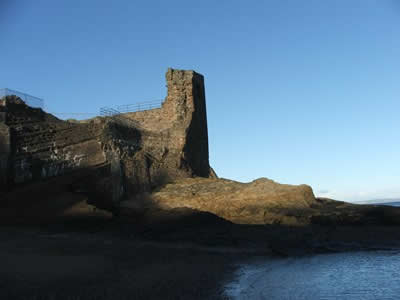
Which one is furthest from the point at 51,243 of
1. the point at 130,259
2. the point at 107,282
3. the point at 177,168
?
the point at 177,168

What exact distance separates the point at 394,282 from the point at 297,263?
347 centimetres

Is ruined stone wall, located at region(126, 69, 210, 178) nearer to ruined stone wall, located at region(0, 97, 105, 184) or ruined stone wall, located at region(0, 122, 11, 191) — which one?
ruined stone wall, located at region(0, 97, 105, 184)

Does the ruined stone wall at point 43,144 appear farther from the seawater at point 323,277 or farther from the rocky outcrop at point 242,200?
the seawater at point 323,277

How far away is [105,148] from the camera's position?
20.8 m

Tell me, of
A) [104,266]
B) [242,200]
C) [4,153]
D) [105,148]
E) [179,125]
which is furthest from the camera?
[179,125]

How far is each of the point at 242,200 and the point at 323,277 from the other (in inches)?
361

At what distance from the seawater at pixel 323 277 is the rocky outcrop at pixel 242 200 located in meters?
4.43

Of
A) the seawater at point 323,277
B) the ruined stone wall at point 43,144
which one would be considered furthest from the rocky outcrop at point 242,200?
the seawater at point 323,277

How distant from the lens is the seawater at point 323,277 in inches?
359

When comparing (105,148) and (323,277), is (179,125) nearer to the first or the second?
(105,148)

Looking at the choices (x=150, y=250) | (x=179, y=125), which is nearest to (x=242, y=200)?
(x=150, y=250)

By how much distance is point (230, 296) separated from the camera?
29.3 feet

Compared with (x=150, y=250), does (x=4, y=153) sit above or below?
above

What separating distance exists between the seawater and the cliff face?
9.64 meters
